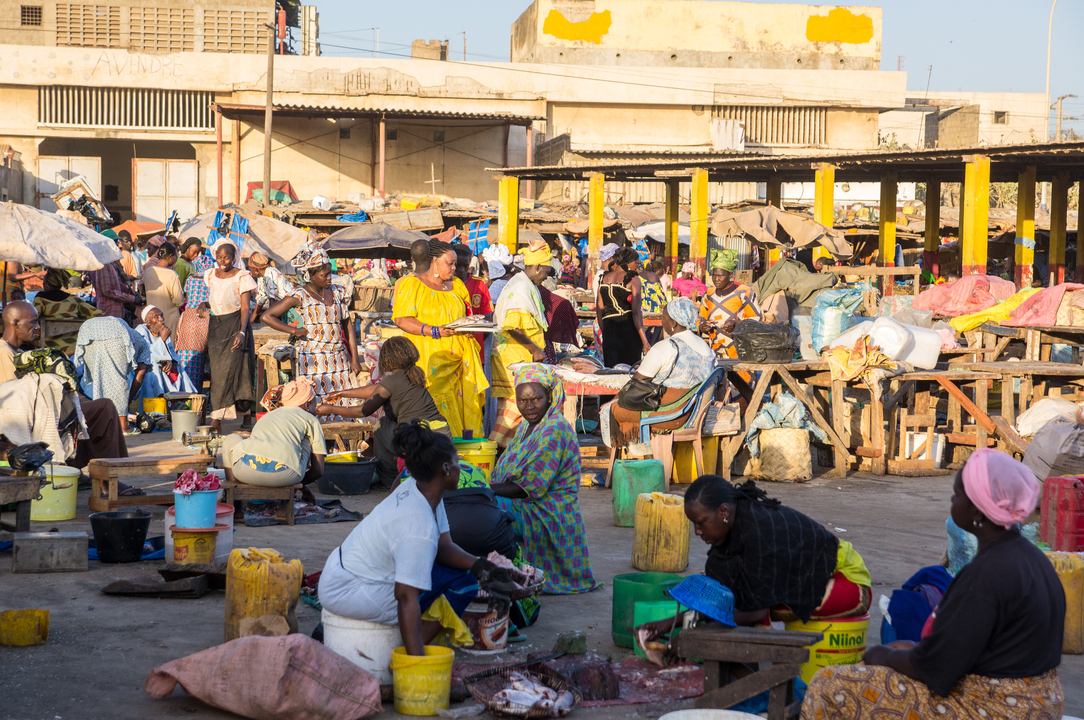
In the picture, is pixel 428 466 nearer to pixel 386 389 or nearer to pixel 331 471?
pixel 386 389

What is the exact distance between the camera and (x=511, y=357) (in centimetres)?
805

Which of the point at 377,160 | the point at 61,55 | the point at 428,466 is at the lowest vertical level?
the point at 428,466

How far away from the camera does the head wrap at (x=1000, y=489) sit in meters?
2.94

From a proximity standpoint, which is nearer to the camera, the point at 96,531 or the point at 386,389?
the point at 96,531

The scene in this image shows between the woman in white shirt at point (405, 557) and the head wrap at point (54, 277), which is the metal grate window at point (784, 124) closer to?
the head wrap at point (54, 277)

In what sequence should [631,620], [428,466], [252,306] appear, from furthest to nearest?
[252,306] < [631,620] < [428,466]

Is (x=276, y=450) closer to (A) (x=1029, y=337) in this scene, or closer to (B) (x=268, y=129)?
(A) (x=1029, y=337)

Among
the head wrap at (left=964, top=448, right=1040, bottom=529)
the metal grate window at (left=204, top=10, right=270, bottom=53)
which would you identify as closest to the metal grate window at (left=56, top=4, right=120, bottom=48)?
the metal grate window at (left=204, top=10, right=270, bottom=53)

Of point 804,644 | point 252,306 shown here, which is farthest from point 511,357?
point 804,644

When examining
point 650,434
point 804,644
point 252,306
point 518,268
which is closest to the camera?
point 804,644

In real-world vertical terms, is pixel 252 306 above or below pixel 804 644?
above

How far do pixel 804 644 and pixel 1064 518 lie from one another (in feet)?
9.24

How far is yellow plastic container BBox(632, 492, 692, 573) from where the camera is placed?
5.66 m

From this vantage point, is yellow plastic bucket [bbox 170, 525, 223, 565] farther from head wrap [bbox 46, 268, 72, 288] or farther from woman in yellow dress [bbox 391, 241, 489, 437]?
head wrap [bbox 46, 268, 72, 288]
